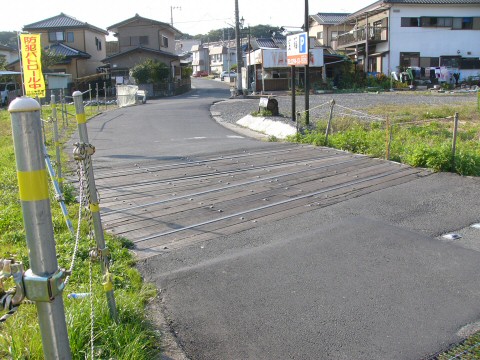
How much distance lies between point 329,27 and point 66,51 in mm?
26018

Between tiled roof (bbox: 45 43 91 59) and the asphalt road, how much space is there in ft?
132

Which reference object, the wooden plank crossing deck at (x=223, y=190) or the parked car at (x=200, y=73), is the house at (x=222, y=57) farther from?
the wooden plank crossing deck at (x=223, y=190)

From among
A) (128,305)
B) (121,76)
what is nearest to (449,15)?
(121,76)

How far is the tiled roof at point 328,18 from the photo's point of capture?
165 ft

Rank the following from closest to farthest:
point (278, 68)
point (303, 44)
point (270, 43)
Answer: point (303, 44) < point (278, 68) < point (270, 43)

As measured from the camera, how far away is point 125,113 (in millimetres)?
24984

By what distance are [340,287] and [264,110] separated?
Result: 13.7m

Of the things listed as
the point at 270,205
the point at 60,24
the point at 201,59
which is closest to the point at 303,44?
the point at 270,205

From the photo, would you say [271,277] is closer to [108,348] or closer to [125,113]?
[108,348]

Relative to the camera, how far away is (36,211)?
75.2 inches

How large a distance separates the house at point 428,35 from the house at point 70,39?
2513 centimetres

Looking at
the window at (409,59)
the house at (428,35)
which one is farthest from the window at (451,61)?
the window at (409,59)

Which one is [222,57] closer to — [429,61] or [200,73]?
[200,73]

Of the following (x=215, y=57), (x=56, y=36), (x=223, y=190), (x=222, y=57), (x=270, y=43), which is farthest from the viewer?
(x=215, y=57)
